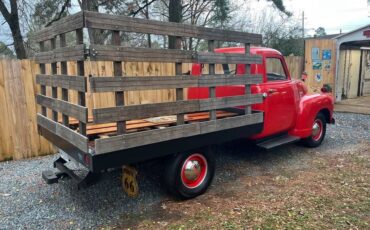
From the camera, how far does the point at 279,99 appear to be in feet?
17.8

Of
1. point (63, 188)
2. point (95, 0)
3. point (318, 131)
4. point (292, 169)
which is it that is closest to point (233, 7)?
point (95, 0)

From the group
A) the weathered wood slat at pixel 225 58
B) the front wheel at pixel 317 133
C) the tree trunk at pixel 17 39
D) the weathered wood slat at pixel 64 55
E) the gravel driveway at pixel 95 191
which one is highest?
the tree trunk at pixel 17 39

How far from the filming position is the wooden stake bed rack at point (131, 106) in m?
3.22

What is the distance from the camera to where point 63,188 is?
4781 millimetres

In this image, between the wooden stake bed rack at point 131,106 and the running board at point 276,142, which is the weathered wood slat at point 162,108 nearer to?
the wooden stake bed rack at point 131,106

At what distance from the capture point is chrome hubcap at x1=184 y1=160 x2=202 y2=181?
14.0ft

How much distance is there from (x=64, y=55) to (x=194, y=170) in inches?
87.1

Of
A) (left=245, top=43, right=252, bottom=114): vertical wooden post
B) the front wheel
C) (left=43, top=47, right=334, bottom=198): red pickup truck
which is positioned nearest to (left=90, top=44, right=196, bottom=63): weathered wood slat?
(left=43, top=47, right=334, bottom=198): red pickup truck

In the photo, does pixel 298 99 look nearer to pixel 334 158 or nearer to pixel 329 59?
pixel 334 158

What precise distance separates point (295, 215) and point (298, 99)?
9.03 feet

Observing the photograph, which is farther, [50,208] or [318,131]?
[318,131]

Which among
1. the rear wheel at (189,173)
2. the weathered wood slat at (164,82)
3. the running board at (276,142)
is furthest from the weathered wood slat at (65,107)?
the running board at (276,142)

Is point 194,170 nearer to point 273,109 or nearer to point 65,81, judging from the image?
point 273,109

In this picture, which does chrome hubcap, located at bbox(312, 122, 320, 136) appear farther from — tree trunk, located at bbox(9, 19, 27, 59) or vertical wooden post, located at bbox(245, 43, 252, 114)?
tree trunk, located at bbox(9, 19, 27, 59)
